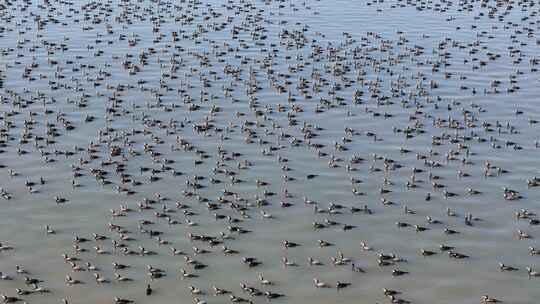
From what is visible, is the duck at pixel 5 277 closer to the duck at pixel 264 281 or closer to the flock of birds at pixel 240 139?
the flock of birds at pixel 240 139

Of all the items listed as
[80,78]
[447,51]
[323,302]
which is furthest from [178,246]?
[447,51]

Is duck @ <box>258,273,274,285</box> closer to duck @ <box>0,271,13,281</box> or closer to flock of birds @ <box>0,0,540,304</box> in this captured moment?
flock of birds @ <box>0,0,540,304</box>

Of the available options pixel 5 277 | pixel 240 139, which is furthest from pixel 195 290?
pixel 240 139

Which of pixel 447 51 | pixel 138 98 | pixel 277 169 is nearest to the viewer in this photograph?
pixel 277 169

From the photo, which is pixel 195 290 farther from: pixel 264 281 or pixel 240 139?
pixel 240 139

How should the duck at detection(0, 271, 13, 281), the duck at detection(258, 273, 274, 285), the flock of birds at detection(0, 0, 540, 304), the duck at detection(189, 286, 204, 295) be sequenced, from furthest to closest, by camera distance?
the flock of birds at detection(0, 0, 540, 304)
the duck at detection(0, 271, 13, 281)
the duck at detection(258, 273, 274, 285)
the duck at detection(189, 286, 204, 295)

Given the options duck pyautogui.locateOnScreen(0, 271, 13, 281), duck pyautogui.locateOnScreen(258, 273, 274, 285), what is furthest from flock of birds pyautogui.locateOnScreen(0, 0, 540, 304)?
duck pyautogui.locateOnScreen(0, 271, 13, 281)

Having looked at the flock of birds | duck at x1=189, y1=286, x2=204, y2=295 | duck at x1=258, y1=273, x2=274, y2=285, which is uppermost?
the flock of birds

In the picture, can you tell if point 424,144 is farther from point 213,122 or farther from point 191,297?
point 191,297

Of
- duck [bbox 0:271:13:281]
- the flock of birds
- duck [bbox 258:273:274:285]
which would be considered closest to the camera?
duck [bbox 258:273:274:285]
